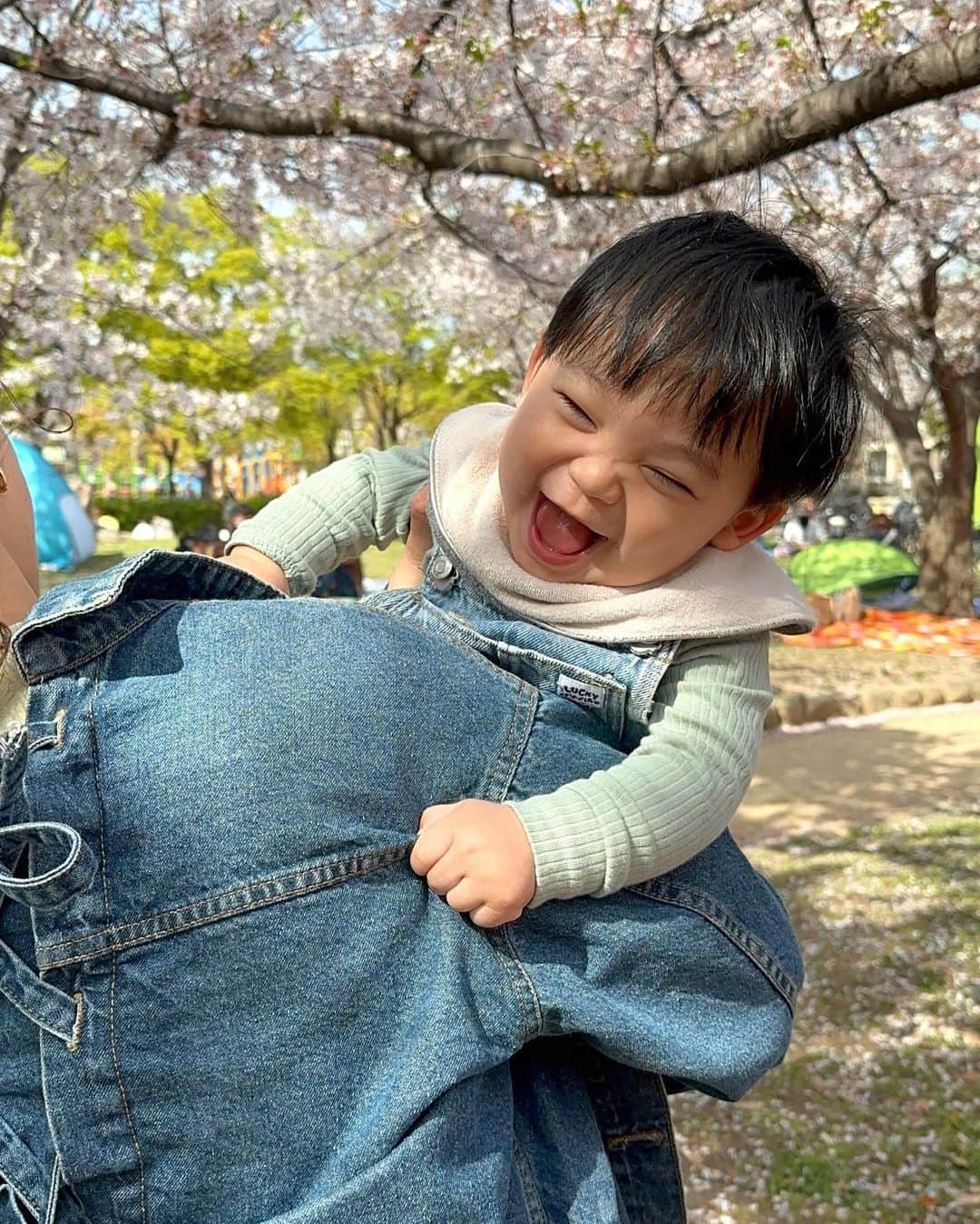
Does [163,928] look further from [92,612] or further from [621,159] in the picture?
[621,159]

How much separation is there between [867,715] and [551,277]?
14.6ft

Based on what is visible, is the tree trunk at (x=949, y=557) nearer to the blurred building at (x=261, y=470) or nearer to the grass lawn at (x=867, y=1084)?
the grass lawn at (x=867, y=1084)

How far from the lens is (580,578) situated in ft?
4.37

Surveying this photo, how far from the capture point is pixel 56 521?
615 inches

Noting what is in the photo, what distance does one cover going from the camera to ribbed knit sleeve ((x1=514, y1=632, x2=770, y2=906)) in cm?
110

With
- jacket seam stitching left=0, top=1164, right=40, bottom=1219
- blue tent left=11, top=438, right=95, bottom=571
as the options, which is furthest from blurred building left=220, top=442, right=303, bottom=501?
jacket seam stitching left=0, top=1164, right=40, bottom=1219

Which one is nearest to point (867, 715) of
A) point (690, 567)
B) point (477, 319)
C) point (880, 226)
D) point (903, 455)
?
point (880, 226)

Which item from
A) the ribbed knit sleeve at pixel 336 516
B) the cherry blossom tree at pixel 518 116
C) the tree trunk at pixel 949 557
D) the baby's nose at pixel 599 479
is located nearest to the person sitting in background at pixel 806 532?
the tree trunk at pixel 949 557

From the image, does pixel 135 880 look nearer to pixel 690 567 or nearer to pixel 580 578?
pixel 580 578

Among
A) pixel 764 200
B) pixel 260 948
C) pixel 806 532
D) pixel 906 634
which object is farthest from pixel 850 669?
pixel 806 532

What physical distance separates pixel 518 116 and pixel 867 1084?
5.51 meters

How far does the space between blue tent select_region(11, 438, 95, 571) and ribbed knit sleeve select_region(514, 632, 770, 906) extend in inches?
598

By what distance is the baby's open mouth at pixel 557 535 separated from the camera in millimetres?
1321

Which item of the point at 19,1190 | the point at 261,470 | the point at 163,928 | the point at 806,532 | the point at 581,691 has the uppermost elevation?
the point at 581,691
